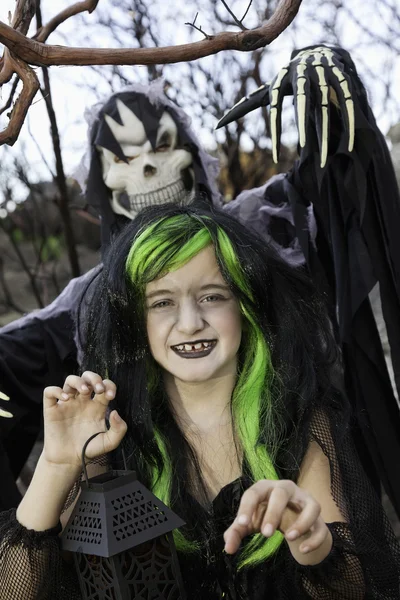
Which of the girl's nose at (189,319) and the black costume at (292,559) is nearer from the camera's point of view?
the black costume at (292,559)

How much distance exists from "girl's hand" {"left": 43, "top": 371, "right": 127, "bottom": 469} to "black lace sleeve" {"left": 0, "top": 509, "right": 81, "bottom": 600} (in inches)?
5.3

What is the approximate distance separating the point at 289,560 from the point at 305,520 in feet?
1.45

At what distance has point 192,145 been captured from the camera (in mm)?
2443

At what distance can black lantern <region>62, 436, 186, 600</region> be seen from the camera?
1.13m

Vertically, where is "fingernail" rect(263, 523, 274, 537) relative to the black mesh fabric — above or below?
above

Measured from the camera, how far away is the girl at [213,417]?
1.36 meters

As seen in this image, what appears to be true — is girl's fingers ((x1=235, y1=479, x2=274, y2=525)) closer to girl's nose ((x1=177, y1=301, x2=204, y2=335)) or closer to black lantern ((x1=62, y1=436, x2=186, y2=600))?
black lantern ((x1=62, y1=436, x2=186, y2=600))

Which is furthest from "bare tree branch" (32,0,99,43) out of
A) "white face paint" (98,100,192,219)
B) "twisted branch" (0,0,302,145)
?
"white face paint" (98,100,192,219)

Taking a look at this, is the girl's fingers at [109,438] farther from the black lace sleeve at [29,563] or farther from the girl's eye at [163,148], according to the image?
the girl's eye at [163,148]

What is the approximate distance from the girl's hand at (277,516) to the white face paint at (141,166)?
1448 mm

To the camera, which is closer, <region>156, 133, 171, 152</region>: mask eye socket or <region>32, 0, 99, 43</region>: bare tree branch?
<region>32, 0, 99, 43</region>: bare tree branch

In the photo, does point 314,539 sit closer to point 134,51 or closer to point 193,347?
point 193,347

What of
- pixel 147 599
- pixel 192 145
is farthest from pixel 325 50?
pixel 147 599

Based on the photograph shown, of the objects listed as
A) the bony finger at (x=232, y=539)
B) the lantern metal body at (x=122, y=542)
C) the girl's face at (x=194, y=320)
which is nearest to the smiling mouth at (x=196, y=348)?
the girl's face at (x=194, y=320)
